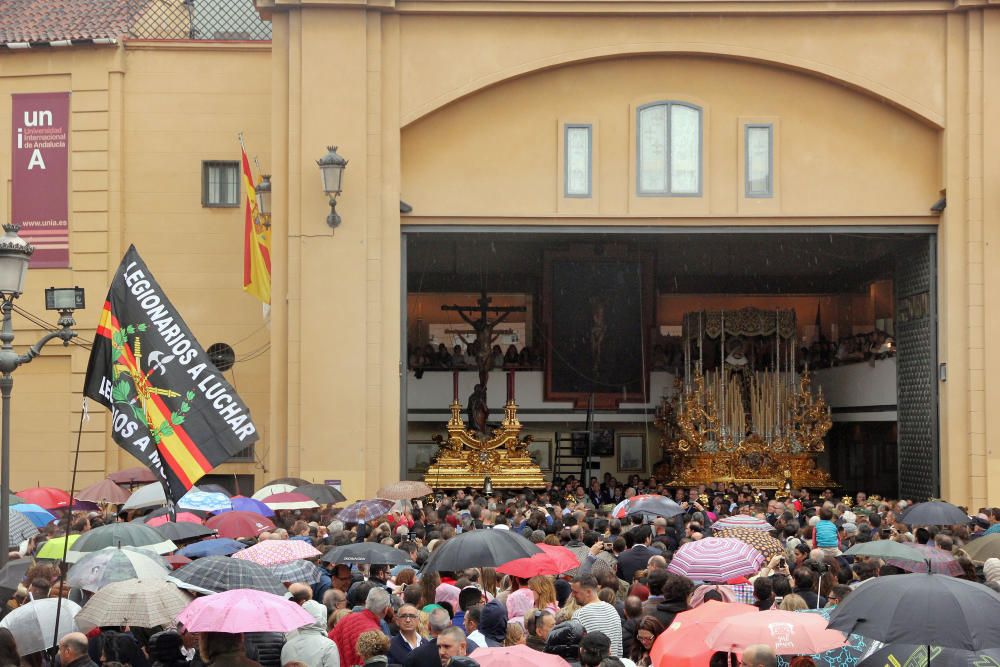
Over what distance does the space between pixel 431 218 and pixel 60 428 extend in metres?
8.60

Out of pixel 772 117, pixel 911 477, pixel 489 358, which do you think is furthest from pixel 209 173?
pixel 911 477

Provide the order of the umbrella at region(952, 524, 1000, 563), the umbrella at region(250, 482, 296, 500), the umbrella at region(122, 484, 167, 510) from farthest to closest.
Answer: the umbrella at region(250, 482, 296, 500), the umbrella at region(122, 484, 167, 510), the umbrella at region(952, 524, 1000, 563)

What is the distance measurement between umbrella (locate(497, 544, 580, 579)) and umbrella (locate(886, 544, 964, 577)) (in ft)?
9.04

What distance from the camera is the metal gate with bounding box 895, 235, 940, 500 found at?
79.9ft

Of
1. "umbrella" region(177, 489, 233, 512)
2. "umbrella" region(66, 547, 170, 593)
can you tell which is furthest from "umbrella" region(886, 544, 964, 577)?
"umbrella" region(177, 489, 233, 512)

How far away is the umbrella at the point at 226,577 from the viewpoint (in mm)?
9156

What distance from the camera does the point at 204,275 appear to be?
1099 inches

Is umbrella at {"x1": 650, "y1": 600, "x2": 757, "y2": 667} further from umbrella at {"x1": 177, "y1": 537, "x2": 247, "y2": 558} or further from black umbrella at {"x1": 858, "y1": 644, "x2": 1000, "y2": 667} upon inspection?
umbrella at {"x1": 177, "y1": 537, "x2": 247, "y2": 558}

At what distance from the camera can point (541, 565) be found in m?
11.4

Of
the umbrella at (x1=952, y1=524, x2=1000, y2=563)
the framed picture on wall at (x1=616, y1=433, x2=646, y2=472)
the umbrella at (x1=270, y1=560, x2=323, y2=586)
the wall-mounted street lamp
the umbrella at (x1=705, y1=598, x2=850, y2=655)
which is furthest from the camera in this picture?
the framed picture on wall at (x1=616, y1=433, x2=646, y2=472)

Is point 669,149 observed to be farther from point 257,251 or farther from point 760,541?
point 760,541

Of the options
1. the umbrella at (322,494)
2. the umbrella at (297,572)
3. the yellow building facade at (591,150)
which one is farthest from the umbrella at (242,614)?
the yellow building facade at (591,150)

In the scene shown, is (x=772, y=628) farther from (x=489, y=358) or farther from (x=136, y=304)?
(x=489, y=358)

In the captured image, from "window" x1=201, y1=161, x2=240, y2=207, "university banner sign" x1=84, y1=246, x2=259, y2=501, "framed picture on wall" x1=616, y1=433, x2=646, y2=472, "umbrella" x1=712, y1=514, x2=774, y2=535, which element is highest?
"window" x1=201, y1=161, x2=240, y2=207
